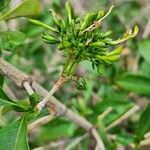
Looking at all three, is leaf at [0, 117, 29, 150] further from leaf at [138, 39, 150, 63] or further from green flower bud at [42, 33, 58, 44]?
leaf at [138, 39, 150, 63]

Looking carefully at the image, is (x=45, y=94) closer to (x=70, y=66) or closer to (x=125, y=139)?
(x=70, y=66)

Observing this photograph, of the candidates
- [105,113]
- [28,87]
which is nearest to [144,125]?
[105,113]

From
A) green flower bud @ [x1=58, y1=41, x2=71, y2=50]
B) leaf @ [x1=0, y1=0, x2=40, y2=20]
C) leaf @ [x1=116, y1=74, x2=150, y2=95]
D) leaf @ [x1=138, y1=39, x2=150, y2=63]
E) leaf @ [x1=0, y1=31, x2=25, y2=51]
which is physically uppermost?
leaf @ [x1=0, y1=0, x2=40, y2=20]

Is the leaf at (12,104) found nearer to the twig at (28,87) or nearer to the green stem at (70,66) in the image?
the twig at (28,87)

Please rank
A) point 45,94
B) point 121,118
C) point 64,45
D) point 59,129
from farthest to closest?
point 59,129, point 121,118, point 45,94, point 64,45

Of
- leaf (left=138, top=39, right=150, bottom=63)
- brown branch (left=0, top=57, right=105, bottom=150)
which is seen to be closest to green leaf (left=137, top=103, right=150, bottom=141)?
brown branch (left=0, top=57, right=105, bottom=150)

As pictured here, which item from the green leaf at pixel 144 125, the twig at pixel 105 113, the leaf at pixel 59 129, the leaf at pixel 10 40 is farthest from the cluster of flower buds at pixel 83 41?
the leaf at pixel 59 129
